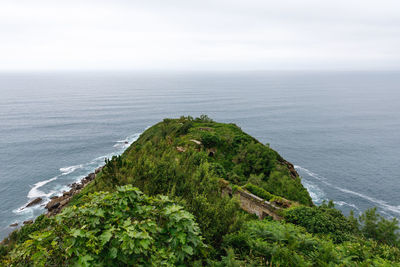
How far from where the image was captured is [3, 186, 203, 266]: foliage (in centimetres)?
628

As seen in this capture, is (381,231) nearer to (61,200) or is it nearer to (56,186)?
(61,200)

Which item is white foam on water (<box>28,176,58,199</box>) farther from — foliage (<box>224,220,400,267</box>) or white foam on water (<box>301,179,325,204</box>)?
white foam on water (<box>301,179,325,204</box>)

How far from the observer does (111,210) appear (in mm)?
7602

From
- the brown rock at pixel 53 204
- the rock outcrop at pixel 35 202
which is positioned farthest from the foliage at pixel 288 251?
the rock outcrop at pixel 35 202

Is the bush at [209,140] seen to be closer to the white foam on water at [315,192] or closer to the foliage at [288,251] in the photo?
the white foam on water at [315,192]

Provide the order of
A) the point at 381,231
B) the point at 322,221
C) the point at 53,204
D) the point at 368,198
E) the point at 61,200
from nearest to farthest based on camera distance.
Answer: the point at 322,221 → the point at 381,231 → the point at 53,204 → the point at 61,200 → the point at 368,198

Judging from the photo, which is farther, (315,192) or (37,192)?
(315,192)

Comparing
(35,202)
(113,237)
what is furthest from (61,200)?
(113,237)

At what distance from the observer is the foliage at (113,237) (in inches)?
247

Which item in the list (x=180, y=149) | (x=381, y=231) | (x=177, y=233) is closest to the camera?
(x=177, y=233)

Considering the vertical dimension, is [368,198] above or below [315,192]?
above

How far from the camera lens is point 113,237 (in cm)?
691

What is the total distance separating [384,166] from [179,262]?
227 feet

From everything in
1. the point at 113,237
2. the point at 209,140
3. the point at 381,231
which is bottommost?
the point at 381,231
